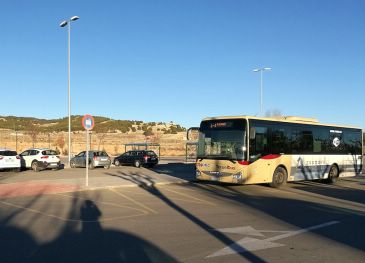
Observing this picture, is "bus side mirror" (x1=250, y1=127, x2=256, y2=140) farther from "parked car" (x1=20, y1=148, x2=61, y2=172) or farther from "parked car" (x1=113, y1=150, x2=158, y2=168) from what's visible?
"parked car" (x1=113, y1=150, x2=158, y2=168)

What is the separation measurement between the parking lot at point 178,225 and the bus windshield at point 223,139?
157 centimetres

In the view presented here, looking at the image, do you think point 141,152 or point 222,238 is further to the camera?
point 141,152

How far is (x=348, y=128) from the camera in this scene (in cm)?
2442

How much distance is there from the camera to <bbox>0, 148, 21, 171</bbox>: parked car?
28938 mm

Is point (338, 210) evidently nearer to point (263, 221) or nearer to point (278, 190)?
point (263, 221)

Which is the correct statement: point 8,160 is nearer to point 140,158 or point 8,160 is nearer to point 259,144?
point 140,158

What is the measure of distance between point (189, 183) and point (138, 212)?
989 centimetres

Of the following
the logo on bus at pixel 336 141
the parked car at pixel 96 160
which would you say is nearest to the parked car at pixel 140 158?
the parked car at pixel 96 160

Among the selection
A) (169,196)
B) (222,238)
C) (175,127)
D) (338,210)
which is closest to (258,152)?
(169,196)

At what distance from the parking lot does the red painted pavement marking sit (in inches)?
1.5

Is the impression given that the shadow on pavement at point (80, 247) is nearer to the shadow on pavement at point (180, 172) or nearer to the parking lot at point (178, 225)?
the parking lot at point (178, 225)

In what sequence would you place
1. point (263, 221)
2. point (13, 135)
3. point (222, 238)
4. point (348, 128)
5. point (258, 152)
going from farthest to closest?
point (13, 135) < point (348, 128) < point (258, 152) < point (263, 221) < point (222, 238)

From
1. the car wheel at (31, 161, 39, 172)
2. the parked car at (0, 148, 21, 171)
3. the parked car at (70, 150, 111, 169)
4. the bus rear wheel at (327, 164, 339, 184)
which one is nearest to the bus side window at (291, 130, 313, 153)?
the bus rear wheel at (327, 164, 339, 184)

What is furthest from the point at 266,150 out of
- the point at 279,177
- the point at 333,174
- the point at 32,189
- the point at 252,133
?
the point at 32,189
